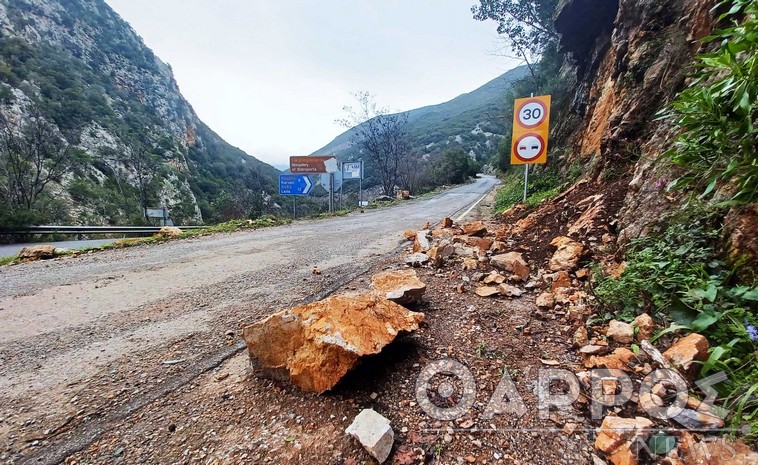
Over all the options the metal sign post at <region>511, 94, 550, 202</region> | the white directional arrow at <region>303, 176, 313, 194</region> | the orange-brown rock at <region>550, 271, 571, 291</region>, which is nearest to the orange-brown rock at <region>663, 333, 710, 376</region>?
the orange-brown rock at <region>550, 271, 571, 291</region>

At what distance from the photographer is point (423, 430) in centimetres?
143

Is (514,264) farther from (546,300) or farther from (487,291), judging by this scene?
(546,300)

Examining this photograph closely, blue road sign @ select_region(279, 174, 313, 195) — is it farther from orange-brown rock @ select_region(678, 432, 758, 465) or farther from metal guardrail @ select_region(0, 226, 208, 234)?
orange-brown rock @ select_region(678, 432, 758, 465)

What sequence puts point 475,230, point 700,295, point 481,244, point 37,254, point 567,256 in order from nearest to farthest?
point 700,295 < point 567,256 < point 481,244 < point 475,230 < point 37,254

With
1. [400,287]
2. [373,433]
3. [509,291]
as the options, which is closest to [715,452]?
[373,433]

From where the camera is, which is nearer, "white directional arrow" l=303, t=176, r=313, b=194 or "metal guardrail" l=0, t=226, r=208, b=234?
"metal guardrail" l=0, t=226, r=208, b=234

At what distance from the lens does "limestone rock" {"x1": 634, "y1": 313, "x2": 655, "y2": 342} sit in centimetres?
174

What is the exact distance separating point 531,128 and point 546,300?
5101 mm

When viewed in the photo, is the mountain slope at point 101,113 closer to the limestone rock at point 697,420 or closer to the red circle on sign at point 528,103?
the red circle on sign at point 528,103

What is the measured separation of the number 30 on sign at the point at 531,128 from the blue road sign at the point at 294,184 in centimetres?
1122

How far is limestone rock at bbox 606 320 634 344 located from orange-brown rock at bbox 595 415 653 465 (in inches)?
23.5

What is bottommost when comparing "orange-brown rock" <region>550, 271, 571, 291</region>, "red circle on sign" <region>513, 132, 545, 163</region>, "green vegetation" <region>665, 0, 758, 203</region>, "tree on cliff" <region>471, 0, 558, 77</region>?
"orange-brown rock" <region>550, 271, 571, 291</region>

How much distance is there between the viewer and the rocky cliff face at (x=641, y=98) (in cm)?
279

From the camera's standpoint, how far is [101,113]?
131ft
